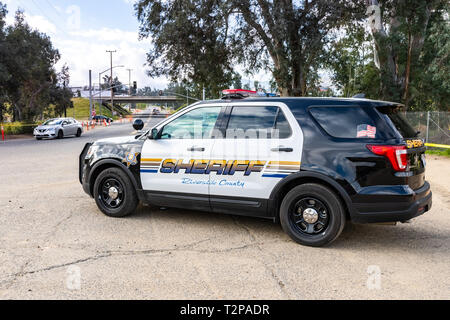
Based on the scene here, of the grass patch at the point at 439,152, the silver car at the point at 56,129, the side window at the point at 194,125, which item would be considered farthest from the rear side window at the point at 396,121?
the silver car at the point at 56,129

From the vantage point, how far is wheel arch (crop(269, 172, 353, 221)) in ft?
15.4

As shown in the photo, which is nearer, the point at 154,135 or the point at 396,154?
the point at 396,154

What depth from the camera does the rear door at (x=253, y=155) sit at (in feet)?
16.4

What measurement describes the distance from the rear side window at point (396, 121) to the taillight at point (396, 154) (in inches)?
10.6

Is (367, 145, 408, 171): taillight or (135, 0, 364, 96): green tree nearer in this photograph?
(367, 145, 408, 171): taillight

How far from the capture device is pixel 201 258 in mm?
4496

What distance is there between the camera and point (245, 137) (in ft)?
17.3

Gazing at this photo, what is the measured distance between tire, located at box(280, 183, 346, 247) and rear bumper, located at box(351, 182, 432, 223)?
0.69ft

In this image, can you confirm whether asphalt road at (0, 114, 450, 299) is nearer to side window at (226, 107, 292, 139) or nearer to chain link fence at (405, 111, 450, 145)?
side window at (226, 107, 292, 139)

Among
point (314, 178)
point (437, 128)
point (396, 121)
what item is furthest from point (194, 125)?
point (437, 128)

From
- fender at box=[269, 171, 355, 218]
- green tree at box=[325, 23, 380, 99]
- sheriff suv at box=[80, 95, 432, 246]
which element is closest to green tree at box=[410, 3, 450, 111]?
green tree at box=[325, 23, 380, 99]

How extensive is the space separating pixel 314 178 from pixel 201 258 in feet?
5.32

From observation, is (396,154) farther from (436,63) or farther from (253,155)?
(436,63)

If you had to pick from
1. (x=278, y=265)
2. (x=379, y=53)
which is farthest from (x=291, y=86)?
(x=278, y=265)
